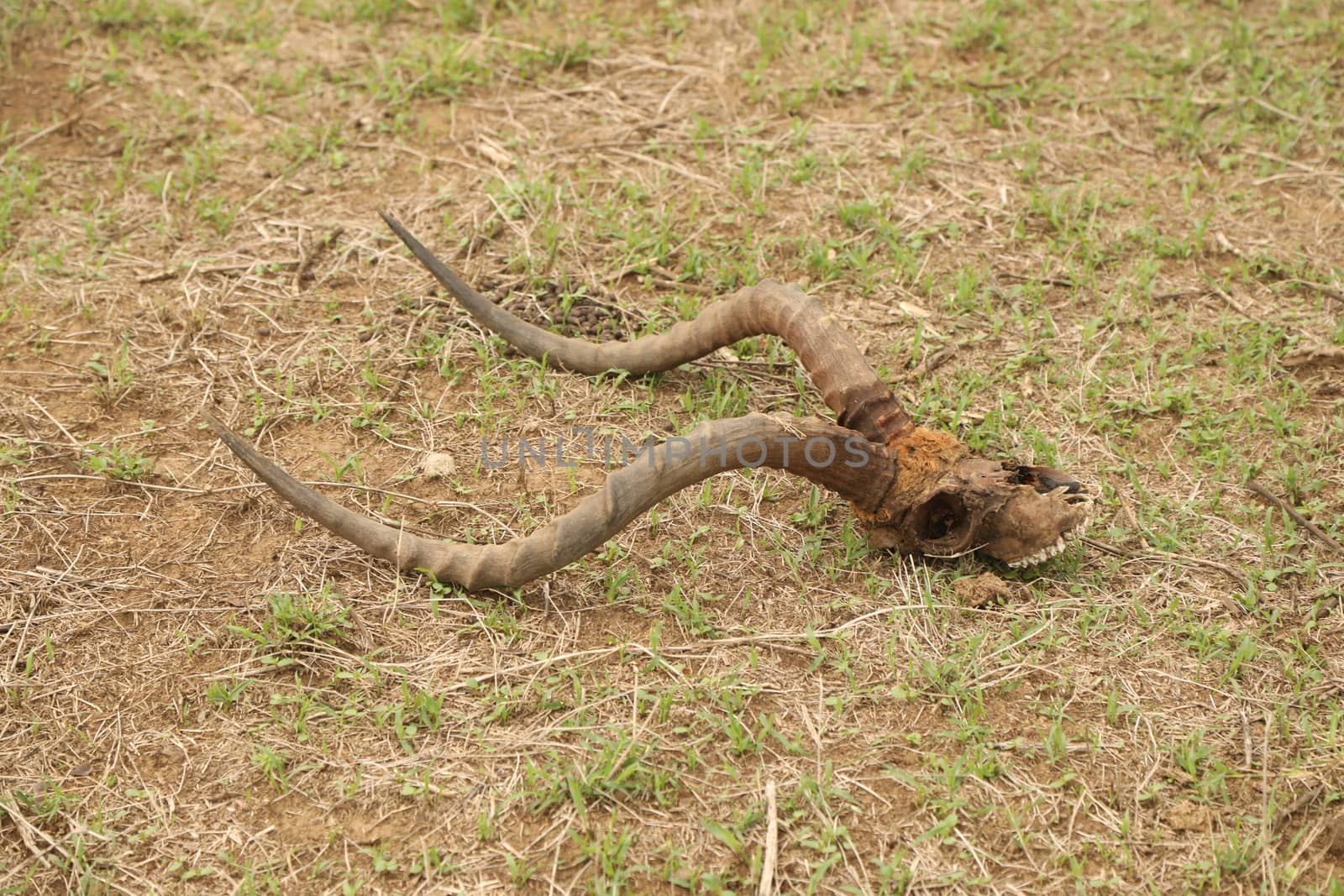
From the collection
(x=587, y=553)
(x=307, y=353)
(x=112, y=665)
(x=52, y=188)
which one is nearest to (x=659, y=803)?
(x=587, y=553)

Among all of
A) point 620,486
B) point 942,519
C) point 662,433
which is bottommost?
point 662,433

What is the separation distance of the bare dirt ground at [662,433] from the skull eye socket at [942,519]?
0.11 meters

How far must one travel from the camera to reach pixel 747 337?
3680mm

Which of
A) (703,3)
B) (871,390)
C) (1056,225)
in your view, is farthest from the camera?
(703,3)

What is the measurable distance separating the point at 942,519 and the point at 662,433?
915mm

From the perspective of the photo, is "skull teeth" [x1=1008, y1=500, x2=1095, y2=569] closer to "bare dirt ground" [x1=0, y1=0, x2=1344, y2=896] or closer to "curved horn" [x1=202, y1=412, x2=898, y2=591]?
"bare dirt ground" [x1=0, y1=0, x2=1344, y2=896]

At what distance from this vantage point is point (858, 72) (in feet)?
17.2

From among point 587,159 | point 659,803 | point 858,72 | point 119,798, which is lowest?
point 119,798

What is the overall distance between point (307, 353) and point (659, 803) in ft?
6.91

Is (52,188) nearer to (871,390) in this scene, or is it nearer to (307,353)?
(307,353)

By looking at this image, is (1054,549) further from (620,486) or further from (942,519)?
(620,486)

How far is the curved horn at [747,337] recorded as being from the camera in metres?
3.35

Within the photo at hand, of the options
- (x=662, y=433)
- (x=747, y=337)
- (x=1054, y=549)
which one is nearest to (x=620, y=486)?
(x=662, y=433)

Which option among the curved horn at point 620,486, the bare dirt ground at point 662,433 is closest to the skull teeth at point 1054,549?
the bare dirt ground at point 662,433
